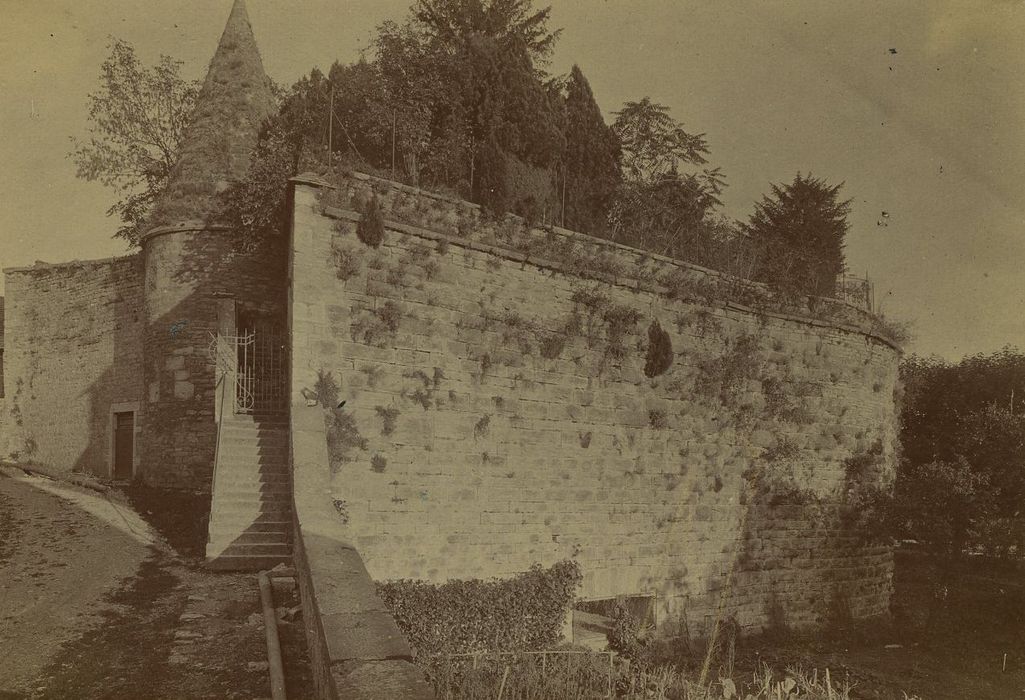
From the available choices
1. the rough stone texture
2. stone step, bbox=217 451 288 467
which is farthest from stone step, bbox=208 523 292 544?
the rough stone texture

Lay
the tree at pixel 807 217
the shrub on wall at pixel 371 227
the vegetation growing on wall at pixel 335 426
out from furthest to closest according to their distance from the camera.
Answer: the tree at pixel 807 217, the shrub on wall at pixel 371 227, the vegetation growing on wall at pixel 335 426

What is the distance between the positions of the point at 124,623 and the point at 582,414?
6.67 metres

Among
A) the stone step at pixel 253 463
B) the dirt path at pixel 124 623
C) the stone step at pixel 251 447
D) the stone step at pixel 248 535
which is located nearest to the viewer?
the dirt path at pixel 124 623

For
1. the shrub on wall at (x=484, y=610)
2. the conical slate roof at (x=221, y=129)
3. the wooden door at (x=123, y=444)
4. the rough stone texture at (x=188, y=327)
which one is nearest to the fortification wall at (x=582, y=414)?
the shrub on wall at (x=484, y=610)

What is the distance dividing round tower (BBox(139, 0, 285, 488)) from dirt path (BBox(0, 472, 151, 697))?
84.4 inches

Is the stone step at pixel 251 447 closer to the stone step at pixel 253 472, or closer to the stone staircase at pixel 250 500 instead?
the stone staircase at pixel 250 500

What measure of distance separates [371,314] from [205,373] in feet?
20.9

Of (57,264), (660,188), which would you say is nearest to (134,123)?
(57,264)

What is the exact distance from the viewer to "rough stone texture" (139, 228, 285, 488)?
1361 centimetres

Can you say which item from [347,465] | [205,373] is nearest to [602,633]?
[347,465]

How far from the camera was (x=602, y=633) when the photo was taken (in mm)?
10945

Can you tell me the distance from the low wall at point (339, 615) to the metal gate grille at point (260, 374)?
18.6ft

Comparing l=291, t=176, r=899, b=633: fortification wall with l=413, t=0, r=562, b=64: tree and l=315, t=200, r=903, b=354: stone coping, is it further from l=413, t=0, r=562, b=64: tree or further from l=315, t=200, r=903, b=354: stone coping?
l=413, t=0, r=562, b=64: tree

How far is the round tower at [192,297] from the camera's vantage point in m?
13.6
